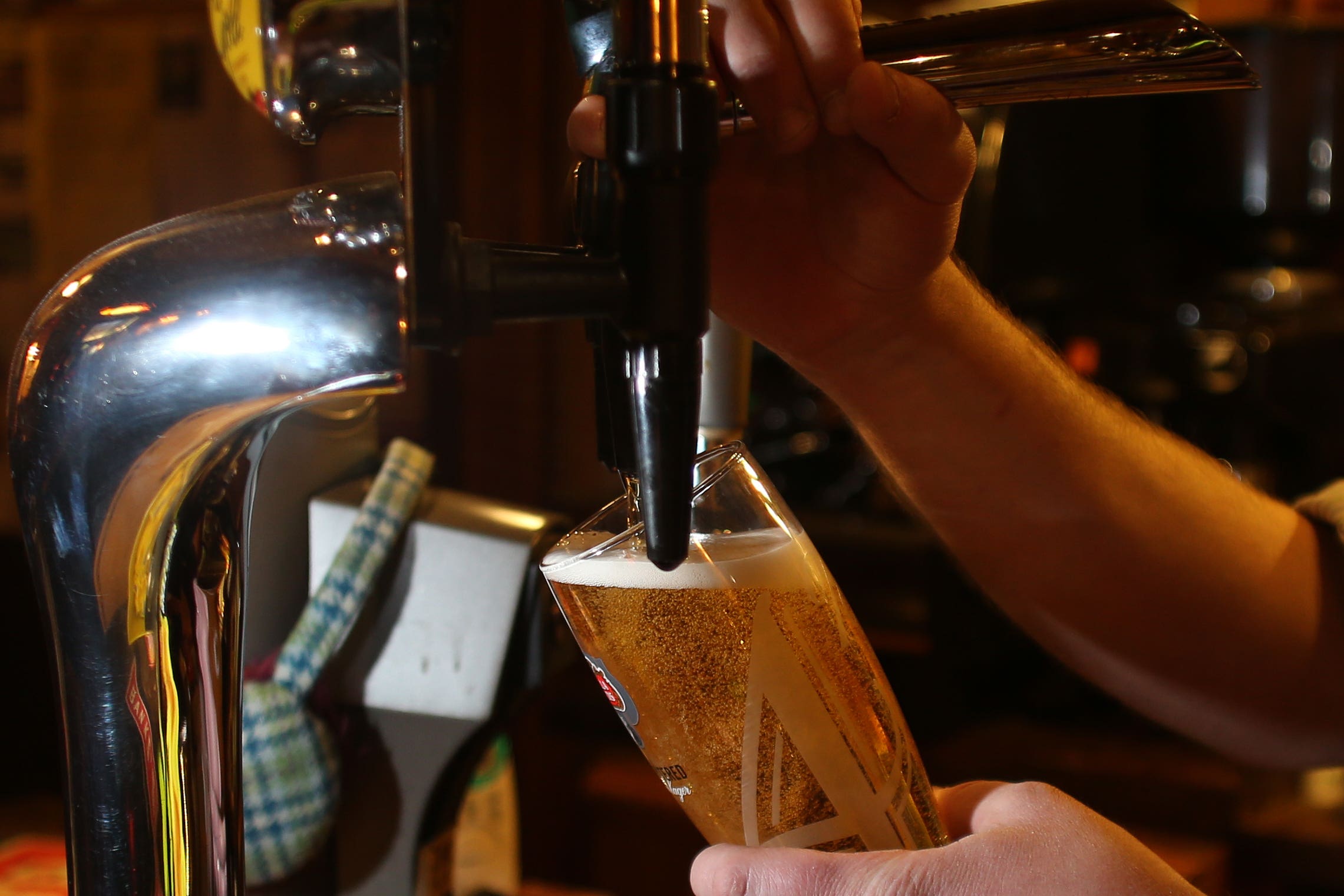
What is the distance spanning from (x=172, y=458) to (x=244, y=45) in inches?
3.9

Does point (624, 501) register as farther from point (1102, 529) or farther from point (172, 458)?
point (1102, 529)

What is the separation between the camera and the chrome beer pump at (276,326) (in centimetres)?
26

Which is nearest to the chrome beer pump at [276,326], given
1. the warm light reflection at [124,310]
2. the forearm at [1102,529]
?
the warm light reflection at [124,310]

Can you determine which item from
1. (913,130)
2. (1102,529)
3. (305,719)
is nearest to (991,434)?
(1102,529)

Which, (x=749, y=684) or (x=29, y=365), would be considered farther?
(x=749, y=684)

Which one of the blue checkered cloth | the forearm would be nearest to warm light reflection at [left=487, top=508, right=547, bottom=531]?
the blue checkered cloth

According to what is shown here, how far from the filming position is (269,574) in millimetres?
526

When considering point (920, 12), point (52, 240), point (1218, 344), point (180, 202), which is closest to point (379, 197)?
point (180, 202)

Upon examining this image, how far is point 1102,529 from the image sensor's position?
2.28ft

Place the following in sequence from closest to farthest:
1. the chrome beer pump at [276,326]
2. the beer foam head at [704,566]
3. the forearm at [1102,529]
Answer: the chrome beer pump at [276,326], the beer foam head at [704,566], the forearm at [1102,529]

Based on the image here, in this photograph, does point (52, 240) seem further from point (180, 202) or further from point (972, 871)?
point (972, 871)

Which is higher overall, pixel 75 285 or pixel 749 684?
pixel 75 285

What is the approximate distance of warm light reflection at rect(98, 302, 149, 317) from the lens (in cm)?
27

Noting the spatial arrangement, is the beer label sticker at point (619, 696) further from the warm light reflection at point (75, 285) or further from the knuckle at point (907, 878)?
the warm light reflection at point (75, 285)
